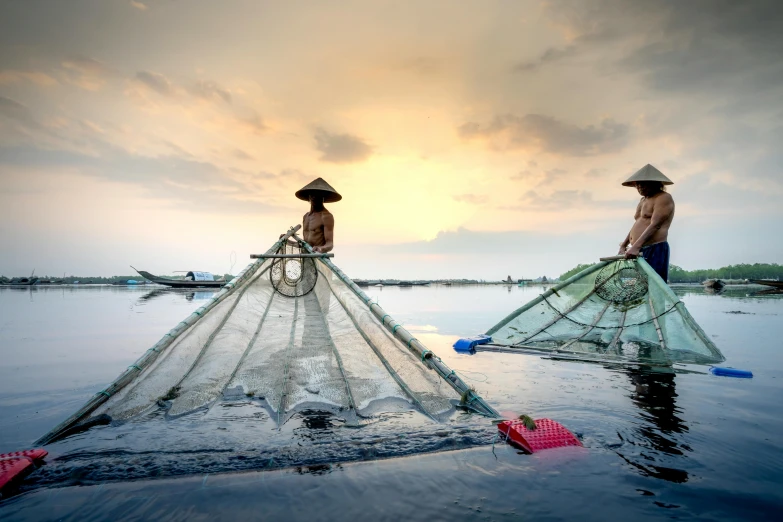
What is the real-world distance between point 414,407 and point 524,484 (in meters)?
1.10

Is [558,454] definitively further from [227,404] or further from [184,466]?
[227,404]

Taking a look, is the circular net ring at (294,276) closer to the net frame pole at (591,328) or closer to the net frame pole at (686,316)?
the net frame pole at (591,328)

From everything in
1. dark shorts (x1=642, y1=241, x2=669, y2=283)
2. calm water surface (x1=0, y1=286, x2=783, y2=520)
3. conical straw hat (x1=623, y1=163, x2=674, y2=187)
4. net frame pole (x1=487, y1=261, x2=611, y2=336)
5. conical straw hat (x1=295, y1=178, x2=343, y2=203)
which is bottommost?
calm water surface (x1=0, y1=286, x2=783, y2=520)

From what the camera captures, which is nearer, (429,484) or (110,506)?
(110,506)

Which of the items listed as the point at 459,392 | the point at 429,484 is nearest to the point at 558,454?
Answer: the point at 459,392

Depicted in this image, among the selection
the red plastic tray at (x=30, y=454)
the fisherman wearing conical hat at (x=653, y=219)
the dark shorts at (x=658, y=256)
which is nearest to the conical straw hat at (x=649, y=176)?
the fisherman wearing conical hat at (x=653, y=219)

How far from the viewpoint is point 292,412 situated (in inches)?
126

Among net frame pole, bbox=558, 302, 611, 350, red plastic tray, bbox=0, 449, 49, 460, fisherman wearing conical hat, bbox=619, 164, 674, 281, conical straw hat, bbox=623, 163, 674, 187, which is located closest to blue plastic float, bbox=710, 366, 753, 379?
net frame pole, bbox=558, 302, 611, 350

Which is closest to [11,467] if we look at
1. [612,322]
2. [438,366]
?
[438,366]

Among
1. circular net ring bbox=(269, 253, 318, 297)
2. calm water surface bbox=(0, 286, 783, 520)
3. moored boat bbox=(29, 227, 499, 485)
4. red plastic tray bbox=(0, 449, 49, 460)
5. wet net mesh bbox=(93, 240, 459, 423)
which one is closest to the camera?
calm water surface bbox=(0, 286, 783, 520)

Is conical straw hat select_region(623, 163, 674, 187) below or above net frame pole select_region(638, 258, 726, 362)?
above

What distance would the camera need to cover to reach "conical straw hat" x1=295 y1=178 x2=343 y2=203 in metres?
6.39

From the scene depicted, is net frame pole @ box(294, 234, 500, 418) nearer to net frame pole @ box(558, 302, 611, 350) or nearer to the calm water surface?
the calm water surface

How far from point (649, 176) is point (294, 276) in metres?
5.88
